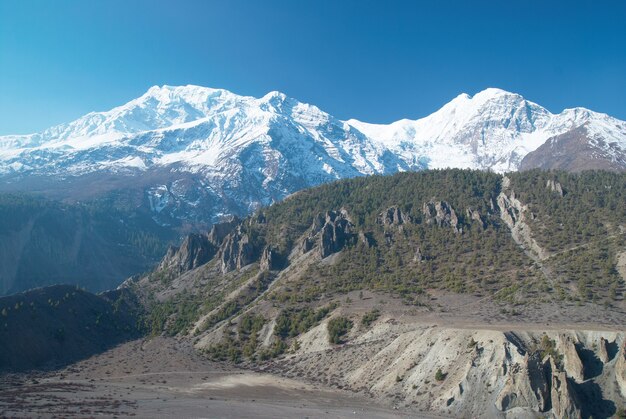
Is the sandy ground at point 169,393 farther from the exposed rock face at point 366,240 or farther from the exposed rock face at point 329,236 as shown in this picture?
the exposed rock face at point 366,240

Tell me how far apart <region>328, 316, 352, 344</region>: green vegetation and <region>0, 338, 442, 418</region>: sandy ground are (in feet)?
57.2

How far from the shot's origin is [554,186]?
19075 cm

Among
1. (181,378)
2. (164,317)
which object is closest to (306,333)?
(181,378)

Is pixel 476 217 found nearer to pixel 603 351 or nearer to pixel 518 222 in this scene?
pixel 518 222

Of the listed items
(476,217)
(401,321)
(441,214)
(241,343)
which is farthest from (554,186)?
(241,343)

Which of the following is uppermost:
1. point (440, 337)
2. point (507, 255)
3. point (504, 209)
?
point (504, 209)

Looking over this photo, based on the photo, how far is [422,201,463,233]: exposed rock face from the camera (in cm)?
17995

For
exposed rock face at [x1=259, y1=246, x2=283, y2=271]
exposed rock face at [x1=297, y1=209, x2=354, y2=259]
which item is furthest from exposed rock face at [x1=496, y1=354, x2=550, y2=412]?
exposed rock face at [x1=259, y1=246, x2=283, y2=271]

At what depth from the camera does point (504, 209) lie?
7382 inches

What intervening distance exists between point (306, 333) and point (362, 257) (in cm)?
5089

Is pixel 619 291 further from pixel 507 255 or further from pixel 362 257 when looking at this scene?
pixel 362 257

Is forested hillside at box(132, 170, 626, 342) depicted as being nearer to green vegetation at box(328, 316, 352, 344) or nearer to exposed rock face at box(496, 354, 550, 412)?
green vegetation at box(328, 316, 352, 344)

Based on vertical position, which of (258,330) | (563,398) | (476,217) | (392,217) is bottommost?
(563,398)

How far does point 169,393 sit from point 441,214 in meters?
125
